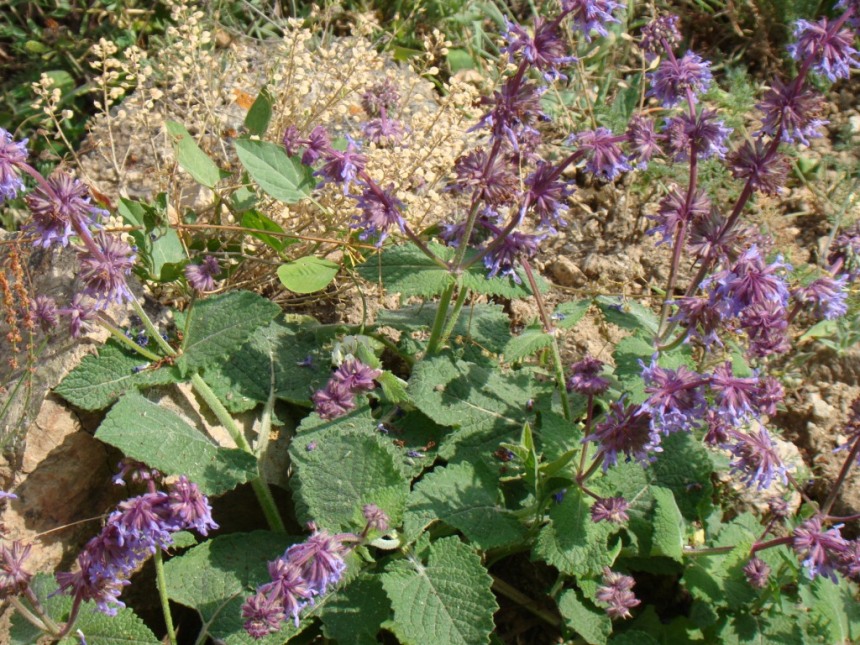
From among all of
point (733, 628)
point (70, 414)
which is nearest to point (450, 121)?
point (70, 414)

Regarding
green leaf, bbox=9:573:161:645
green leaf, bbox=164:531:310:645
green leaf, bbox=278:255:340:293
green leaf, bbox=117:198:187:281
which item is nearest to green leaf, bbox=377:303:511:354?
green leaf, bbox=278:255:340:293

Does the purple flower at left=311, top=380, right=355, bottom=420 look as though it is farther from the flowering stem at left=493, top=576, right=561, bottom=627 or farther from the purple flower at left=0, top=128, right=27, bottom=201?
the purple flower at left=0, top=128, right=27, bottom=201

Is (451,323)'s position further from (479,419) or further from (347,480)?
(347,480)

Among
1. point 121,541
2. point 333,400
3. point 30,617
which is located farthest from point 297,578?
point 30,617

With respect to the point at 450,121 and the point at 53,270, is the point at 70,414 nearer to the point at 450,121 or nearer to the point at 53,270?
the point at 53,270

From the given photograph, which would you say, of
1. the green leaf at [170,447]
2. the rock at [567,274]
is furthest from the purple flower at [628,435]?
the rock at [567,274]
